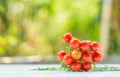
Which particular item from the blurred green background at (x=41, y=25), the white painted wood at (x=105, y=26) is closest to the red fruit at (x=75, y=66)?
the white painted wood at (x=105, y=26)

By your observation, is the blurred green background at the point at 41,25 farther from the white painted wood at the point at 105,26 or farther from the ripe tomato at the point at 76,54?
the ripe tomato at the point at 76,54

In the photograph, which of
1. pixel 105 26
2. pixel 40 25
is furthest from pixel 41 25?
pixel 105 26

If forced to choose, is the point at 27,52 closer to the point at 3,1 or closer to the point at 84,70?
the point at 3,1

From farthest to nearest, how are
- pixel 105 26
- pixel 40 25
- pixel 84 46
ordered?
1. pixel 40 25
2. pixel 105 26
3. pixel 84 46

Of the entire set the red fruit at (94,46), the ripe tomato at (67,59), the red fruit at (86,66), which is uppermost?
the red fruit at (94,46)

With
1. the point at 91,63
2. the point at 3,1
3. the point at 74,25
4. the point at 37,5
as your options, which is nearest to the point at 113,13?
the point at 74,25

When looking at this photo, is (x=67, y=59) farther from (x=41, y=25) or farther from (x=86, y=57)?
(x=41, y=25)
